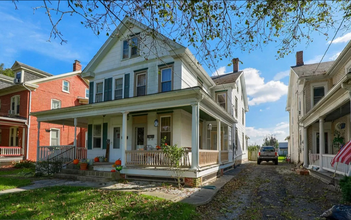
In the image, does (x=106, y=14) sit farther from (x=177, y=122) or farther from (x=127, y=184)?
(x=177, y=122)

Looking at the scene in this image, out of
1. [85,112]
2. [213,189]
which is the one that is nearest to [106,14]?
[213,189]

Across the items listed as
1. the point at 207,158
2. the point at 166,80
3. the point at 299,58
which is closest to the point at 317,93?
the point at 299,58

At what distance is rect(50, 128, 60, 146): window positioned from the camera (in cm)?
2094

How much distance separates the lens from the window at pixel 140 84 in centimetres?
1277

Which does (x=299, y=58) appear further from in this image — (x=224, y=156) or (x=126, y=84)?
(x=126, y=84)

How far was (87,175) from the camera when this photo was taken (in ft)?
35.4

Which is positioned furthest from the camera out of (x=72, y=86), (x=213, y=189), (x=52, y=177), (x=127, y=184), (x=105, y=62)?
(x=72, y=86)

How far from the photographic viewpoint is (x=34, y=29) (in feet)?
15.1

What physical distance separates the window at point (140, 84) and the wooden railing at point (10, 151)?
43.6 ft

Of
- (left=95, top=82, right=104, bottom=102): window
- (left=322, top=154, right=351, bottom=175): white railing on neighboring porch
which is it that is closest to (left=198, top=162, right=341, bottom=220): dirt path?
(left=322, top=154, right=351, bottom=175): white railing on neighboring porch

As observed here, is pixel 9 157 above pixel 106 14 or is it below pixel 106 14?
below

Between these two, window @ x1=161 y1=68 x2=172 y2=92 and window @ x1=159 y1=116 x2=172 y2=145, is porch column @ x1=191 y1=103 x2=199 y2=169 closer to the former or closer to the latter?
window @ x1=159 y1=116 x2=172 y2=145

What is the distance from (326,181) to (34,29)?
1203 centimetres

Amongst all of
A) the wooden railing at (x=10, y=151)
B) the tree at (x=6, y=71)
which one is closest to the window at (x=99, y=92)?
the wooden railing at (x=10, y=151)
